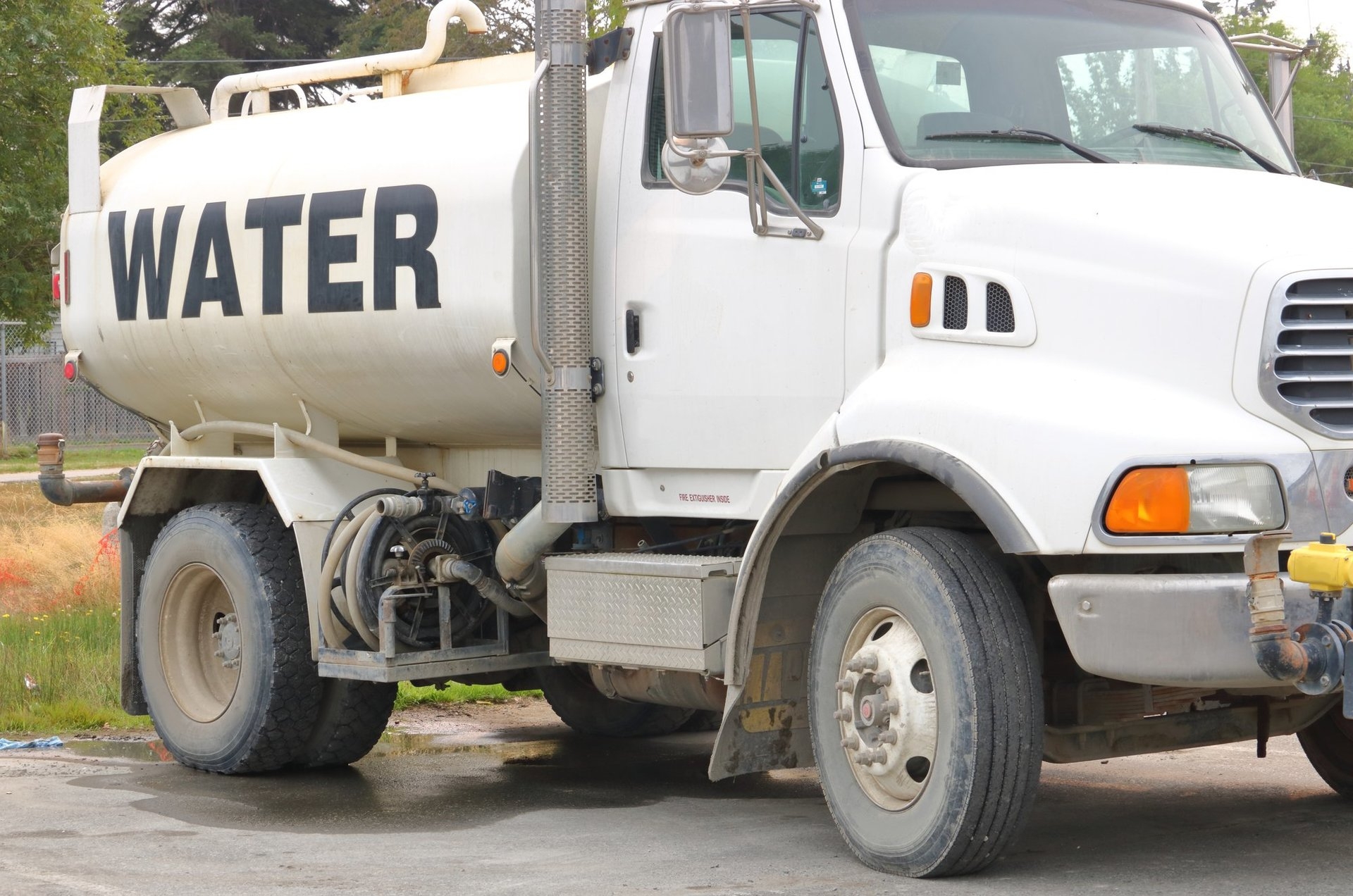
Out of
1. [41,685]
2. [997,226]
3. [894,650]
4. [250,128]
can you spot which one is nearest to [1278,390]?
[997,226]

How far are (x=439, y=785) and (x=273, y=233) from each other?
2.41 meters

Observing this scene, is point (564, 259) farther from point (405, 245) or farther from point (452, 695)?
point (452, 695)

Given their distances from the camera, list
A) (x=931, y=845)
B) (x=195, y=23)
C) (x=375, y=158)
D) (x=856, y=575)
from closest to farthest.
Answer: (x=931, y=845) < (x=856, y=575) < (x=375, y=158) < (x=195, y=23)

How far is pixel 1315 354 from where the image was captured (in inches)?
198

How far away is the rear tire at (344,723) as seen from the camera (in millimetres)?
8266

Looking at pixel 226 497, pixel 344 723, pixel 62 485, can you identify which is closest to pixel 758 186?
pixel 344 723

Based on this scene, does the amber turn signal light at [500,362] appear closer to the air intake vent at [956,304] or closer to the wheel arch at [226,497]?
the wheel arch at [226,497]

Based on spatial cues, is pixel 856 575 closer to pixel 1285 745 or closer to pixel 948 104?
pixel 948 104

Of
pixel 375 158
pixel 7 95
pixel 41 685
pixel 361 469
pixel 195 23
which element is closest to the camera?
pixel 375 158

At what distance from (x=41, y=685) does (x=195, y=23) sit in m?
30.3

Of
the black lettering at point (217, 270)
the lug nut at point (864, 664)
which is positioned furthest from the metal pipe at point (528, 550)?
the black lettering at point (217, 270)

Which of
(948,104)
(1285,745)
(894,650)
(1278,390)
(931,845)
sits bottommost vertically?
(1285,745)

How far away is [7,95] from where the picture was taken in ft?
60.0

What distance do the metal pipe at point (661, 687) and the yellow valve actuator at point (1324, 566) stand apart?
2.35 m
